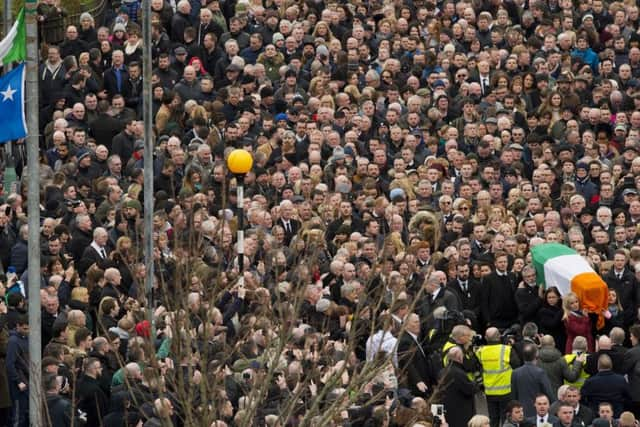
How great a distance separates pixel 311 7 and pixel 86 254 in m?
10.8

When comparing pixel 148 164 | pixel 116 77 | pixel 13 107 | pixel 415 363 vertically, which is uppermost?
pixel 13 107

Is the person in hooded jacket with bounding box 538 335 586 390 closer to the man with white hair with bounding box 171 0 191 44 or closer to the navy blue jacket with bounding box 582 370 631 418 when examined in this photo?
the navy blue jacket with bounding box 582 370 631 418

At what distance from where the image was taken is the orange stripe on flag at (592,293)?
2952 centimetres

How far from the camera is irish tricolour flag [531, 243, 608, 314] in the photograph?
29.5 metres

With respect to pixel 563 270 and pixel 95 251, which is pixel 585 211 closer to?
pixel 563 270

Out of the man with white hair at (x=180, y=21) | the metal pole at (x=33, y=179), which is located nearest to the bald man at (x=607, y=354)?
the metal pole at (x=33, y=179)

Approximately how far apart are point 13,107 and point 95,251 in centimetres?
537

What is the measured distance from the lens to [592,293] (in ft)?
96.9

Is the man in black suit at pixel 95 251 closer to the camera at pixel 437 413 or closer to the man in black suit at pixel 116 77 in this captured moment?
the camera at pixel 437 413

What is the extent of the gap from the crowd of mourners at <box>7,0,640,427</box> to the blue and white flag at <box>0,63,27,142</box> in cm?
207

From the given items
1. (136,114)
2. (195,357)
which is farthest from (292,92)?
(195,357)

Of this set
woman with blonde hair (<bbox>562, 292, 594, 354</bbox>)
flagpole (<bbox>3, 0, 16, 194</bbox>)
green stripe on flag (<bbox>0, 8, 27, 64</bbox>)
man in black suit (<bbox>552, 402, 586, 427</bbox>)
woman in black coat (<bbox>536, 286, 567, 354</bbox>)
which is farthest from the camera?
flagpole (<bbox>3, 0, 16, 194</bbox>)

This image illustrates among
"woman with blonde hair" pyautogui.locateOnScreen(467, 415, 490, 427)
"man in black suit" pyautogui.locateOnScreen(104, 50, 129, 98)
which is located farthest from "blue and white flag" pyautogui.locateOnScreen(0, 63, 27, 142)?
"man in black suit" pyautogui.locateOnScreen(104, 50, 129, 98)

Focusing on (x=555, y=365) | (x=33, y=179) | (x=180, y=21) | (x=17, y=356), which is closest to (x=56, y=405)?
(x=17, y=356)
